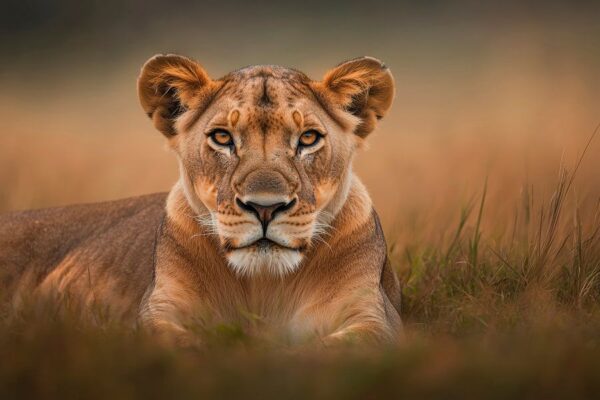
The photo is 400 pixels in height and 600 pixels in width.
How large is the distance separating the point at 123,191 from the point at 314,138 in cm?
669

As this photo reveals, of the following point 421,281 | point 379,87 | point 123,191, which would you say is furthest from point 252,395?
point 123,191

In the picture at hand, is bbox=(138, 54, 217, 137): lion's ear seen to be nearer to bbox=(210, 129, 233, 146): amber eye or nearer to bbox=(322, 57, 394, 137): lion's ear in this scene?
bbox=(210, 129, 233, 146): amber eye

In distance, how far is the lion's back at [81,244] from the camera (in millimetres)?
6316

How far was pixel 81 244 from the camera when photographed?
6.77 meters

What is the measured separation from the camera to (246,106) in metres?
4.85

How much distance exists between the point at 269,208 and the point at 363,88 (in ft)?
3.69

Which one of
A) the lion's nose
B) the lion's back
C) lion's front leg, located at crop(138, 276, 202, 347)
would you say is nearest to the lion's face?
the lion's nose

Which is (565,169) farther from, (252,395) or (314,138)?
(252,395)

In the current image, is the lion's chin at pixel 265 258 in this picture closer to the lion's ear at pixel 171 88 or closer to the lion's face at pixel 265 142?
the lion's face at pixel 265 142

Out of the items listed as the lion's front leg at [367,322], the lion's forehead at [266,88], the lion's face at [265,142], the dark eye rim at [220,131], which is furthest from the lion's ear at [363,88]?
the lion's front leg at [367,322]

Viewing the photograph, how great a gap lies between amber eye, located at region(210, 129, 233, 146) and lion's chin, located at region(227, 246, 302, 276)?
1.75 feet

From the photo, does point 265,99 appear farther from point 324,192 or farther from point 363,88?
point 363,88

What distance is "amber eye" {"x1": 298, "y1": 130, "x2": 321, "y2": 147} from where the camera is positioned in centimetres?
487

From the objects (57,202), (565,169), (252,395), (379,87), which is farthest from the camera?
(57,202)
